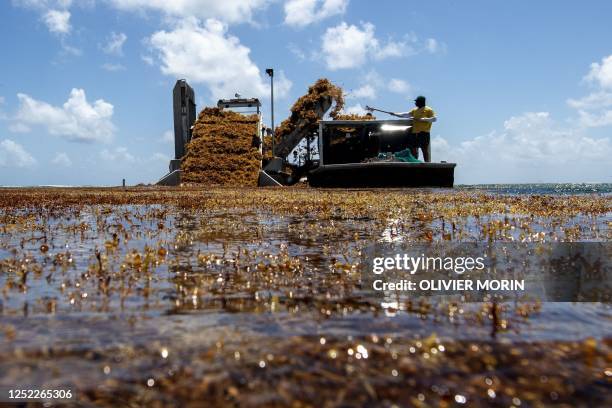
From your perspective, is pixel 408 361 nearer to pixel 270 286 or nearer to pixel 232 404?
pixel 232 404

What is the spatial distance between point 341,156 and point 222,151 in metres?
6.23

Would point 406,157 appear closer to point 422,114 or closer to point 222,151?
point 422,114

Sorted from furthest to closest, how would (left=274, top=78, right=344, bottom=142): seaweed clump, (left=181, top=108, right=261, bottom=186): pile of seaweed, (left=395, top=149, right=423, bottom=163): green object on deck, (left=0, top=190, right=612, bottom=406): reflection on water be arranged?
(left=274, top=78, right=344, bottom=142): seaweed clump
(left=181, top=108, right=261, bottom=186): pile of seaweed
(left=395, top=149, right=423, bottom=163): green object on deck
(left=0, top=190, right=612, bottom=406): reflection on water

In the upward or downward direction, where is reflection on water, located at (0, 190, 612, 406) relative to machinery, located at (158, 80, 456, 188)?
downward

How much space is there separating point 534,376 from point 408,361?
0.41 metres

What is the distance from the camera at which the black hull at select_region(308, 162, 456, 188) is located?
19297 mm

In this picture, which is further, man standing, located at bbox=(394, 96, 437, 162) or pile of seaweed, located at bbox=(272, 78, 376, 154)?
pile of seaweed, located at bbox=(272, 78, 376, 154)

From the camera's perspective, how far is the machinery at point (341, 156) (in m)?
19.6

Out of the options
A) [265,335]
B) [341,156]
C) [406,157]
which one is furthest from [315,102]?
[265,335]

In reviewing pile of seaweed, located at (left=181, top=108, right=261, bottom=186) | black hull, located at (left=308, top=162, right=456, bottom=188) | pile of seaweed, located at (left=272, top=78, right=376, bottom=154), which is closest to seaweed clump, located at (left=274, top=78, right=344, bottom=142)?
pile of seaweed, located at (left=272, top=78, right=376, bottom=154)

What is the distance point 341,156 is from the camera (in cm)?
2456

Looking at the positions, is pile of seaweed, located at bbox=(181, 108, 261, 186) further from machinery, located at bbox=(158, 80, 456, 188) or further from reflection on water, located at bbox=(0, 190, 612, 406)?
reflection on water, located at bbox=(0, 190, 612, 406)

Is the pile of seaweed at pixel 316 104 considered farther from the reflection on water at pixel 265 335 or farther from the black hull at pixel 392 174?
the reflection on water at pixel 265 335

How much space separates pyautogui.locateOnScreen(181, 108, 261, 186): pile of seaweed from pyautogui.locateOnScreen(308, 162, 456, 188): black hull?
5513 mm
